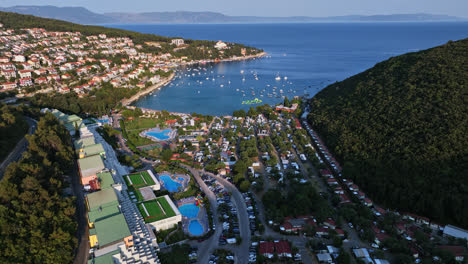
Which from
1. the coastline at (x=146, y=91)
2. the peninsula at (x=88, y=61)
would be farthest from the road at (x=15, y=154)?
the coastline at (x=146, y=91)

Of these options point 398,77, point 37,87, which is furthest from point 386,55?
point 37,87

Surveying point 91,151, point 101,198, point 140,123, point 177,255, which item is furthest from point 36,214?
point 140,123

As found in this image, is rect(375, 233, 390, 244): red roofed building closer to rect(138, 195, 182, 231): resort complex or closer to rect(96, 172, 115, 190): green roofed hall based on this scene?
rect(138, 195, 182, 231): resort complex

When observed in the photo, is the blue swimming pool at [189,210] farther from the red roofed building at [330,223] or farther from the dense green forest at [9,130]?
the dense green forest at [9,130]

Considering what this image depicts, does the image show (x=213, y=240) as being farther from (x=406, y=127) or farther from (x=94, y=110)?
(x=94, y=110)

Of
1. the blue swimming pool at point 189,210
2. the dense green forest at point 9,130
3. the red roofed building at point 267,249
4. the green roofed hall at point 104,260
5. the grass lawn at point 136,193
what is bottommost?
the blue swimming pool at point 189,210

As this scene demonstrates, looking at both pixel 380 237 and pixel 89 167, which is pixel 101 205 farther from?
pixel 380 237
